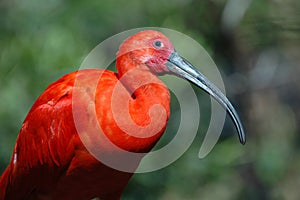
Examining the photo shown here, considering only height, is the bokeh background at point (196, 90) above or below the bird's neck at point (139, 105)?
below

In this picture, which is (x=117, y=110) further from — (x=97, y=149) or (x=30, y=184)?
(x=30, y=184)

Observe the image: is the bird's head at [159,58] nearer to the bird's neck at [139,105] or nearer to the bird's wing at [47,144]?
the bird's neck at [139,105]

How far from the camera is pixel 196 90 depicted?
23.7 ft

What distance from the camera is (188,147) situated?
276 inches

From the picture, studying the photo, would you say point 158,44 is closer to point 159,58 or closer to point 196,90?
point 159,58

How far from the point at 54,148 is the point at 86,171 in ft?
0.92

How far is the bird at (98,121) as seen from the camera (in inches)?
167

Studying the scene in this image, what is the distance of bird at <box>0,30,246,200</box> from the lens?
4250mm

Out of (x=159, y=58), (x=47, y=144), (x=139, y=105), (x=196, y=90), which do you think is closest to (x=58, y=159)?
(x=47, y=144)

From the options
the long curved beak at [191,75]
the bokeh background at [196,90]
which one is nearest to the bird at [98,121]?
the long curved beak at [191,75]

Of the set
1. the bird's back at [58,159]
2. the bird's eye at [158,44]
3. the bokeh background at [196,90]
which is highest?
the bird's eye at [158,44]

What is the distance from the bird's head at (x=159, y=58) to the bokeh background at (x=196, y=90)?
6.72 feet

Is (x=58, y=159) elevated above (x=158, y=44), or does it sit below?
below

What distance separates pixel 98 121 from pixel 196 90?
10.2 ft
